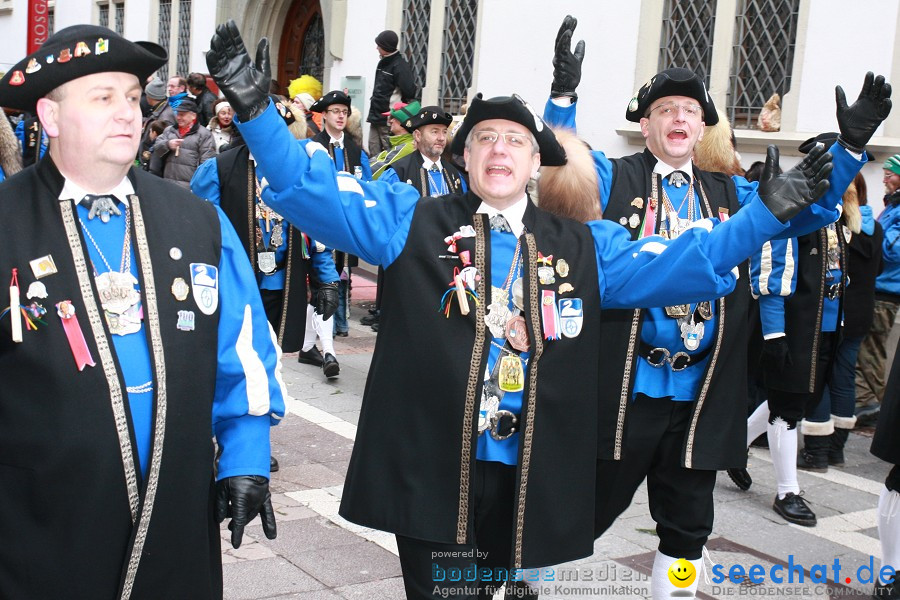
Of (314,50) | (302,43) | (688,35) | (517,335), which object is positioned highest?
(302,43)

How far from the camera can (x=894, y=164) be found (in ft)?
23.6

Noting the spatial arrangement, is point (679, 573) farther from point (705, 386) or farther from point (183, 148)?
point (183, 148)

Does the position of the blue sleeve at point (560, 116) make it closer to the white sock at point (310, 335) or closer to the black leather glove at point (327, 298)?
the black leather glove at point (327, 298)

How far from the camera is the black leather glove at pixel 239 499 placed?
2.61 metres

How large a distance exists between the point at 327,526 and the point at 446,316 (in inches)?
84.3

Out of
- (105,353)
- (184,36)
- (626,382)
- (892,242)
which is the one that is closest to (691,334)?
(626,382)

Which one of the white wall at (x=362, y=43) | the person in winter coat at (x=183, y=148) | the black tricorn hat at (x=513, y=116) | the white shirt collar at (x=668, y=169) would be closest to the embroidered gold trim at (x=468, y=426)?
the black tricorn hat at (x=513, y=116)

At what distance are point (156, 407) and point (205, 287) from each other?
311 mm

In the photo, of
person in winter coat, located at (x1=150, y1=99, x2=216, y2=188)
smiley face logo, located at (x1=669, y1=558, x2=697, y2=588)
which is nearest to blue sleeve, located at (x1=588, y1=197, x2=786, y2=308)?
smiley face logo, located at (x1=669, y1=558, x2=697, y2=588)

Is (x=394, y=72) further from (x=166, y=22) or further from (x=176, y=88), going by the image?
(x=166, y=22)

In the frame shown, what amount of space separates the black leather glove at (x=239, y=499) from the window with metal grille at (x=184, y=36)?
16393 millimetres

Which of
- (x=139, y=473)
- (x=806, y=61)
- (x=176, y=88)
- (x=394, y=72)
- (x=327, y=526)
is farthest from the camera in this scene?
(x=176, y=88)

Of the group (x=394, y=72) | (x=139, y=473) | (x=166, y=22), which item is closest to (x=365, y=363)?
(x=394, y=72)

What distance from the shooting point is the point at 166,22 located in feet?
62.1
